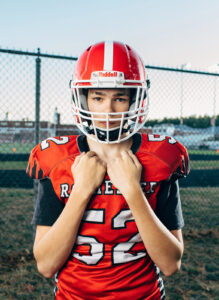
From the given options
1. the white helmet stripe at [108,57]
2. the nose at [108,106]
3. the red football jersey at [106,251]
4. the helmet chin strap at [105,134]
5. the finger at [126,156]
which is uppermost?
the white helmet stripe at [108,57]

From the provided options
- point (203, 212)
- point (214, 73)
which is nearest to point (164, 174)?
point (214, 73)

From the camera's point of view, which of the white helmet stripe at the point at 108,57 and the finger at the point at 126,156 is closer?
the finger at the point at 126,156

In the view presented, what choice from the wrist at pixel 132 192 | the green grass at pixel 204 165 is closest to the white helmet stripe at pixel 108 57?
the wrist at pixel 132 192

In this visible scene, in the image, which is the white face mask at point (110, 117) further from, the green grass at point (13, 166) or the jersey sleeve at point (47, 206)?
the green grass at point (13, 166)

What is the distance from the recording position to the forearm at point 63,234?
1.25 m

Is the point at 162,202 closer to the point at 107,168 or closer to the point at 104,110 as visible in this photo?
the point at 107,168

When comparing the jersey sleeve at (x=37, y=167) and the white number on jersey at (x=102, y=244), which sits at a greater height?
the jersey sleeve at (x=37, y=167)

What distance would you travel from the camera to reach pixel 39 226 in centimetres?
140

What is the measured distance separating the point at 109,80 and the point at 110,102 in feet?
0.36

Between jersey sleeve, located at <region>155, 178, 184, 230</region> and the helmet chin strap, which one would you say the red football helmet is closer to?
the helmet chin strap

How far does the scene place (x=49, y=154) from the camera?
4.86 ft

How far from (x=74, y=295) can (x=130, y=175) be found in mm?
651

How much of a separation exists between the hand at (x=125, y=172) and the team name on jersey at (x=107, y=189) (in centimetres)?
6

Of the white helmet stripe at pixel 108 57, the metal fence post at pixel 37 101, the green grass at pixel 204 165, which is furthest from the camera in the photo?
the green grass at pixel 204 165
